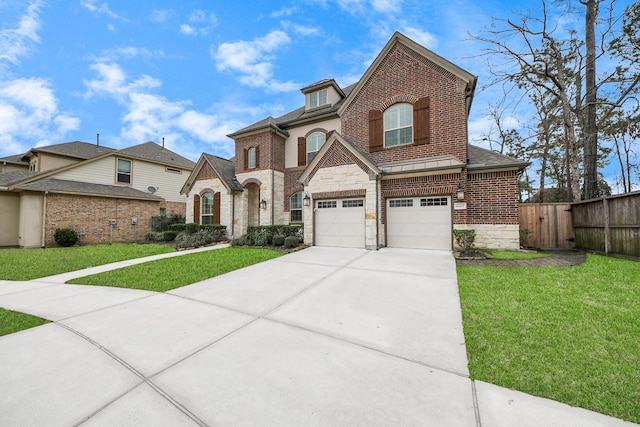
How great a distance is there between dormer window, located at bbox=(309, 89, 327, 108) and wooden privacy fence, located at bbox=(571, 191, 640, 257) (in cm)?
1353

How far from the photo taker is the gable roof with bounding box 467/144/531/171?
8.91 metres

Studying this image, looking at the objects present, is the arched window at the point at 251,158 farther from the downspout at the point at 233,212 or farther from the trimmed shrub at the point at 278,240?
the trimmed shrub at the point at 278,240

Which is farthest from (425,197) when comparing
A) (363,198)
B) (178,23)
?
(178,23)

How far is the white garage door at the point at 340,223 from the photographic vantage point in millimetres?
10570

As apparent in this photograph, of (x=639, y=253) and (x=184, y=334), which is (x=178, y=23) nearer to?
(x=184, y=334)

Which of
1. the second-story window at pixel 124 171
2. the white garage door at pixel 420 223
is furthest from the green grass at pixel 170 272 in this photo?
the second-story window at pixel 124 171

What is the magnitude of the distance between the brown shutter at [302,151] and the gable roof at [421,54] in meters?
3.21

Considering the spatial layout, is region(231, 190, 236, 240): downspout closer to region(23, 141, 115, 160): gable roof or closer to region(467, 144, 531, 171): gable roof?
region(467, 144, 531, 171): gable roof

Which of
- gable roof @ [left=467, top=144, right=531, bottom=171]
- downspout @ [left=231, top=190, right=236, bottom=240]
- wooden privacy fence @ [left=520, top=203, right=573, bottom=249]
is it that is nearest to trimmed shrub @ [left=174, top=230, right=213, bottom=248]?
downspout @ [left=231, top=190, right=236, bottom=240]

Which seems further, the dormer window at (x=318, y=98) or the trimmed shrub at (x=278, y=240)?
the dormer window at (x=318, y=98)

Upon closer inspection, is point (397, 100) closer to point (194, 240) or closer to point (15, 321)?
point (194, 240)

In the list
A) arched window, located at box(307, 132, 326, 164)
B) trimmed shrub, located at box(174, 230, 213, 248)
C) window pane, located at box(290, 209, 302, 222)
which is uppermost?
arched window, located at box(307, 132, 326, 164)

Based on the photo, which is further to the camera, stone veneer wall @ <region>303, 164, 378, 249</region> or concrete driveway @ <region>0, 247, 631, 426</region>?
stone veneer wall @ <region>303, 164, 378, 249</region>

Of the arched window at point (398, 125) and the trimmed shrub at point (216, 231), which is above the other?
the arched window at point (398, 125)
